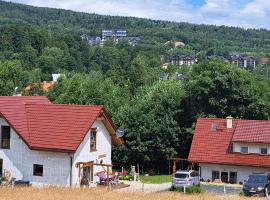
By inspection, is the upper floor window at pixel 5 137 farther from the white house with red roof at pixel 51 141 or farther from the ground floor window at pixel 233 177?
the ground floor window at pixel 233 177

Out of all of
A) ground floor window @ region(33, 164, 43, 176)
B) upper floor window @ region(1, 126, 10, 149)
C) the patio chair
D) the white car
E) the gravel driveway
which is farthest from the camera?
upper floor window @ region(1, 126, 10, 149)

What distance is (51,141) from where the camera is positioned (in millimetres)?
40469

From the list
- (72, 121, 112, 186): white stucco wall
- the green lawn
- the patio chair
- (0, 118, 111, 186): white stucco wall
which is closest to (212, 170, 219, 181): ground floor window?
the green lawn

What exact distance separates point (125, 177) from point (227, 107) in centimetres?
1499

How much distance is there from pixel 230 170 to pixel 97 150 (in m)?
11.6

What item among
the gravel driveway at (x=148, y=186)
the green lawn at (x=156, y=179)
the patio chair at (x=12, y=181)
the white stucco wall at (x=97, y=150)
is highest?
the white stucco wall at (x=97, y=150)

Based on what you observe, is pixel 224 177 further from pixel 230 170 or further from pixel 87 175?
pixel 87 175

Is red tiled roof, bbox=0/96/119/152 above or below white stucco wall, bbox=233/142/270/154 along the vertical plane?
above

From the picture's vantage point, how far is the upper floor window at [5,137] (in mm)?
42375

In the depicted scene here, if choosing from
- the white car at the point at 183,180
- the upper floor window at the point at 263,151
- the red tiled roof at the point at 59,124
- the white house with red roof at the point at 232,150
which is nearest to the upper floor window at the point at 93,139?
the red tiled roof at the point at 59,124

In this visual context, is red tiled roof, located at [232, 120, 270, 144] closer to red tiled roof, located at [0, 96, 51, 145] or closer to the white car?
the white car

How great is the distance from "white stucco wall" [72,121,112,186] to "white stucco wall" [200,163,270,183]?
27.9 ft

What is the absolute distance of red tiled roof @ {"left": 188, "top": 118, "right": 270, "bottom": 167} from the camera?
4575 centimetres

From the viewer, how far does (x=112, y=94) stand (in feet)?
209
